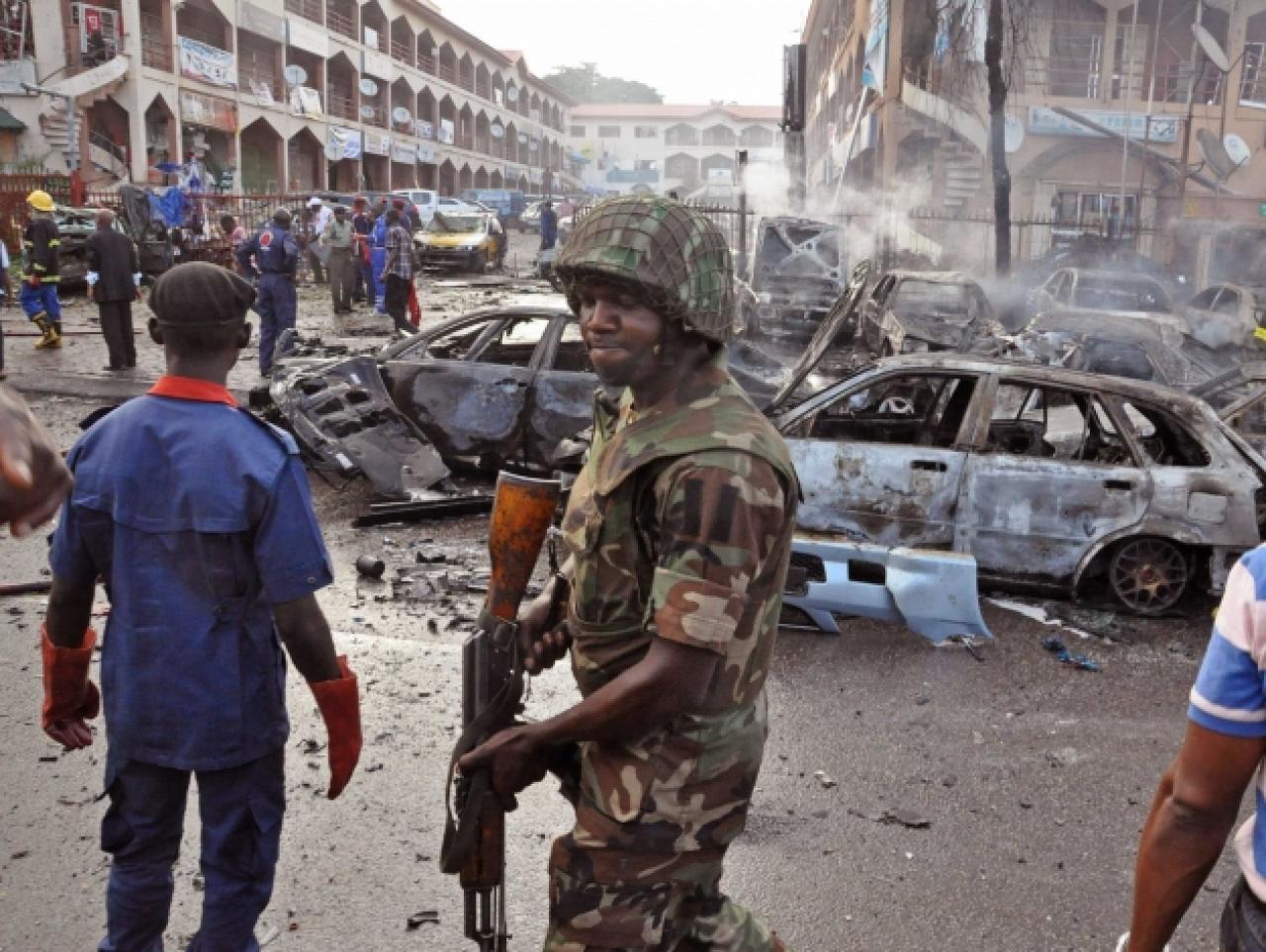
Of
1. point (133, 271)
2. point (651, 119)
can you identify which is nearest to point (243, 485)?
point (133, 271)

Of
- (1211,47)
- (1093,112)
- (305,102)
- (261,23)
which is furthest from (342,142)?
(1211,47)

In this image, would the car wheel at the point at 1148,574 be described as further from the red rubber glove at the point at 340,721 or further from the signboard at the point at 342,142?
the signboard at the point at 342,142

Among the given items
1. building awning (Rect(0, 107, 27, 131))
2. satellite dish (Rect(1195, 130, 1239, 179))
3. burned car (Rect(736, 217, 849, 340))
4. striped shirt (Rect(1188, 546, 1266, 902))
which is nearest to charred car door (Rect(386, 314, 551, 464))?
striped shirt (Rect(1188, 546, 1266, 902))

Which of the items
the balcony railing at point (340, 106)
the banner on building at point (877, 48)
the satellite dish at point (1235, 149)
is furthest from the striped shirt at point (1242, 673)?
the balcony railing at point (340, 106)

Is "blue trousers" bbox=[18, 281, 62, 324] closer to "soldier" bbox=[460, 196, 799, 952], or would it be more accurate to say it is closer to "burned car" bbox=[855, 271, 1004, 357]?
"burned car" bbox=[855, 271, 1004, 357]

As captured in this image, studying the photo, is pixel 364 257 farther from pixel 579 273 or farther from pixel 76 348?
pixel 579 273

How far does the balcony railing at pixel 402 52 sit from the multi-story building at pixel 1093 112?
2900 centimetres

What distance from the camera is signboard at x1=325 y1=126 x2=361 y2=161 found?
4172cm

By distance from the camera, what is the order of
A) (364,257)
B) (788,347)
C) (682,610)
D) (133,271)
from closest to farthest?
(682,610) < (133,271) < (788,347) < (364,257)

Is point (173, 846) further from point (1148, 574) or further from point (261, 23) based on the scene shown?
point (261, 23)

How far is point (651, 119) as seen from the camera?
92.6m

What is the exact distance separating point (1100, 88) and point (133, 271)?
23807 mm

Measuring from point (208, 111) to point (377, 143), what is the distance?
13942 mm

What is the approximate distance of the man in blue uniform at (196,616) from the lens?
90.7 inches
